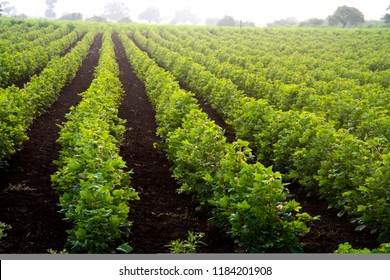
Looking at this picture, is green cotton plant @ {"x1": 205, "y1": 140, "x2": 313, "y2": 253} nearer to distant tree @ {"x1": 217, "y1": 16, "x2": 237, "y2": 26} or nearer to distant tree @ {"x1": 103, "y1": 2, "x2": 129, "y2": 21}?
distant tree @ {"x1": 217, "y1": 16, "x2": 237, "y2": 26}

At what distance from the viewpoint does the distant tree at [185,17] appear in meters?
166

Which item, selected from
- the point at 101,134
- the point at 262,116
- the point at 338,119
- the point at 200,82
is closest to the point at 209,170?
the point at 101,134

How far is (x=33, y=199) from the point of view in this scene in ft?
25.6

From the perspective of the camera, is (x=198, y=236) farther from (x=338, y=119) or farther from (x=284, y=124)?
(x=338, y=119)

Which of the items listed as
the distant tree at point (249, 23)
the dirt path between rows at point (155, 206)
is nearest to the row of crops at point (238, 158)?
the dirt path between rows at point (155, 206)

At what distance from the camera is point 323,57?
Answer: 88.0 ft

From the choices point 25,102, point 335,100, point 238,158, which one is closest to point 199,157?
point 238,158

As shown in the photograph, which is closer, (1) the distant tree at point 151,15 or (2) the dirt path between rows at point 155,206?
(2) the dirt path between rows at point 155,206

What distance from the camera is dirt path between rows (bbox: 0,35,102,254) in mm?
6293

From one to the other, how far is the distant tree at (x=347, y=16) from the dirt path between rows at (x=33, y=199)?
64999 millimetres

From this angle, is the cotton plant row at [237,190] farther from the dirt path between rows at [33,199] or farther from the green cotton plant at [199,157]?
the dirt path between rows at [33,199]

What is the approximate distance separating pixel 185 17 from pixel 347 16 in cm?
10574

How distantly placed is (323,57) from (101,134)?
2156 centimetres

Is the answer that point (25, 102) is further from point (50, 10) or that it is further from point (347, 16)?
point (50, 10)
